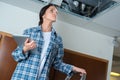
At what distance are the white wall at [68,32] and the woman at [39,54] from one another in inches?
Result: 43.6

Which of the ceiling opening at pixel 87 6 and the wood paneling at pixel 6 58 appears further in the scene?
the wood paneling at pixel 6 58

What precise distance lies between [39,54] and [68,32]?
5.15 ft

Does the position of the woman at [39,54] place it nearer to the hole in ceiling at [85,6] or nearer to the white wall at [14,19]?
the hole in ceiling at [85,6]

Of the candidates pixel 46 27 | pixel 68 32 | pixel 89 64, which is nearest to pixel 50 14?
pixel 46 27

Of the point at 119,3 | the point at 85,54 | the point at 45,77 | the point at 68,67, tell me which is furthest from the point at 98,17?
the point at 45,77

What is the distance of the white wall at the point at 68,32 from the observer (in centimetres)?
262

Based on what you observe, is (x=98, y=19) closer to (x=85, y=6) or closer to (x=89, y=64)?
(x=85, y=6)

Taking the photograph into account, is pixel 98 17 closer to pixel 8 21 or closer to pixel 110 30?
pixel 110 30

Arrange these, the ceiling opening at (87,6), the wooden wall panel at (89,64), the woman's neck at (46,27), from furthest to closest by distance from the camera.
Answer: the wooden wall panel at (89,64) < the ceiling opening at (87,6) < the woman's neck at (46,27)

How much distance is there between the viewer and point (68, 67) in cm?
160

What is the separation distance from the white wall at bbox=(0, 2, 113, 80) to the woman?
111cm

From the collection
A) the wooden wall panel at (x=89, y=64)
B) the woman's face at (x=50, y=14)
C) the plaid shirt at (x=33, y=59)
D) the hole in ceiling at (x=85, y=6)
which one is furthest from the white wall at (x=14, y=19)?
the plaid shirt at (x=33, y=59)

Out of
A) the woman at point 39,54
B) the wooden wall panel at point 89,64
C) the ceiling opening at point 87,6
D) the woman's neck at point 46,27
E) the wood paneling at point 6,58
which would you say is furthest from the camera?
the wooden wall panel at point 89,64

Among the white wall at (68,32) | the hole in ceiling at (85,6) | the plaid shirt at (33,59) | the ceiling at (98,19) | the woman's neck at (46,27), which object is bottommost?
the plaid shirt at (33,59)
